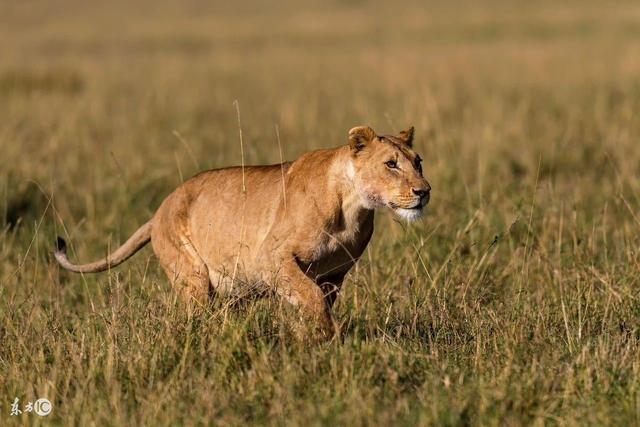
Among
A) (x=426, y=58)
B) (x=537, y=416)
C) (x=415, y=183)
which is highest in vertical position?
(x=415, y=183)

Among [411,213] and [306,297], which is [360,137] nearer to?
[411,213]

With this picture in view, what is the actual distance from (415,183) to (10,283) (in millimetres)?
2992

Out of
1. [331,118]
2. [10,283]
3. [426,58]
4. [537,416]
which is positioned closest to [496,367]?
[537,416]

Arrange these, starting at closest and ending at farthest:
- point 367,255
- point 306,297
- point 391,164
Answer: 1. point 306,297
2. point 391,164
3. point 367,255

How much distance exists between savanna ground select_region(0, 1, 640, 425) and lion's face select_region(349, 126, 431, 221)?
0.57 m

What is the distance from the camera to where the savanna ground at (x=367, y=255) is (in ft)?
13.9

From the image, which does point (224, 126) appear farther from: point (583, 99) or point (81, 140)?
point (583, 99)

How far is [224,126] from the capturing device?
13609 millimetres

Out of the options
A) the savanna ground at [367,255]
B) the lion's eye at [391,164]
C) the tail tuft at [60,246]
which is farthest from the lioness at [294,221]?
the tail tuft at [60,246]

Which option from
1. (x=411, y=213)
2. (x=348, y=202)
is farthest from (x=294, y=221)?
(x=411, y=213)

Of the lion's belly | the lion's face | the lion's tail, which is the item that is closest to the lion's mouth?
the lion's face

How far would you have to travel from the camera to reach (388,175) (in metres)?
5.12

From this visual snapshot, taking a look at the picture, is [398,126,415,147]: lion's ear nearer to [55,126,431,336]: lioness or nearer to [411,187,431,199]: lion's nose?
[55,126,431,336]: lioness

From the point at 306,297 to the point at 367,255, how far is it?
193 cm
